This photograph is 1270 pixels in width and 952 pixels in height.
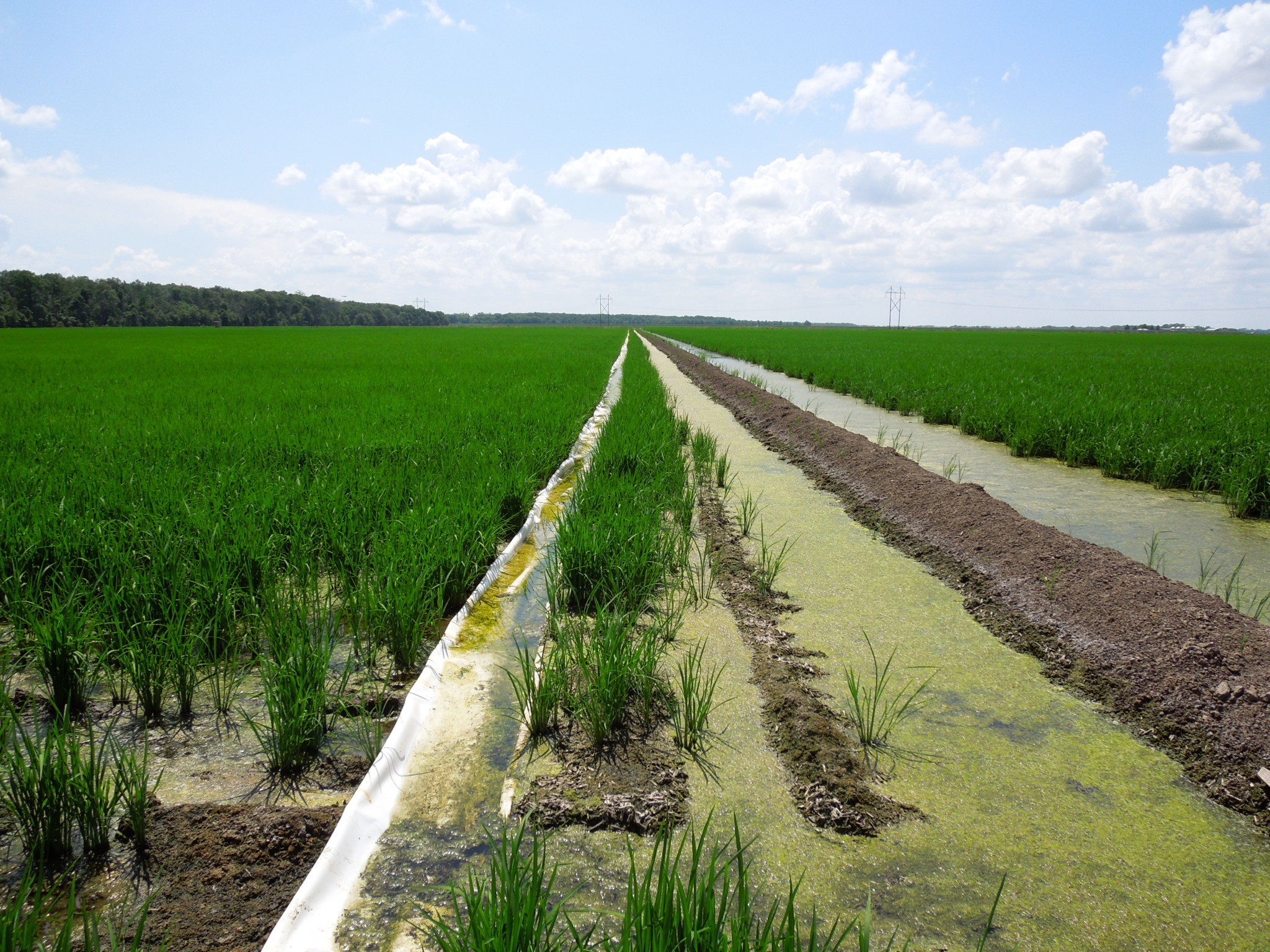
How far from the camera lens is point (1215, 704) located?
2258mm

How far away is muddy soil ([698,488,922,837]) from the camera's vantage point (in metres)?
1.87

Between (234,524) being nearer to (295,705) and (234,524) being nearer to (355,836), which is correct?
(295,705)

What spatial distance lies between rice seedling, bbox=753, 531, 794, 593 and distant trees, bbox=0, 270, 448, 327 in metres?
67.9

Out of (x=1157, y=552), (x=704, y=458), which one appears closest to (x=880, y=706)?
(x=1157, y=552)

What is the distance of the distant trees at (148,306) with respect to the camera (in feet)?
176

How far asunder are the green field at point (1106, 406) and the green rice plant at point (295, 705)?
6.25 m

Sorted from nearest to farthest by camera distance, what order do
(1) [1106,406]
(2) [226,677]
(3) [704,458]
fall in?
1. (2) [226,677]
2. (3) [704,458]
3. (1) [1106,406]

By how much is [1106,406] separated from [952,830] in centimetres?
865

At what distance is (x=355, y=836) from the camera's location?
168 centimetres

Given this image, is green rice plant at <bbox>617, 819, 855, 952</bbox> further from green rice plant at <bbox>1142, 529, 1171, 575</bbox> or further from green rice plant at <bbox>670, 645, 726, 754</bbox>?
green rice plant at <bbox>1142, 529, 1171, 575</bbox>

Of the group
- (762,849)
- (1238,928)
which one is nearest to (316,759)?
(762,849)

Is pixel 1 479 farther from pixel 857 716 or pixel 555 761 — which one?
pixel 857 716

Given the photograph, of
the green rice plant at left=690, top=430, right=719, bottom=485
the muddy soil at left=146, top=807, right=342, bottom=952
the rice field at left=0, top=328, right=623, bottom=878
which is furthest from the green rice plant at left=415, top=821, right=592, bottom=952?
the green rice plant at left=690, top=430, right=719, bottom=485

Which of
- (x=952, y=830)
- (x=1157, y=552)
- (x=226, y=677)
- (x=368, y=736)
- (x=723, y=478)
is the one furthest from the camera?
(x=723, y=478)
